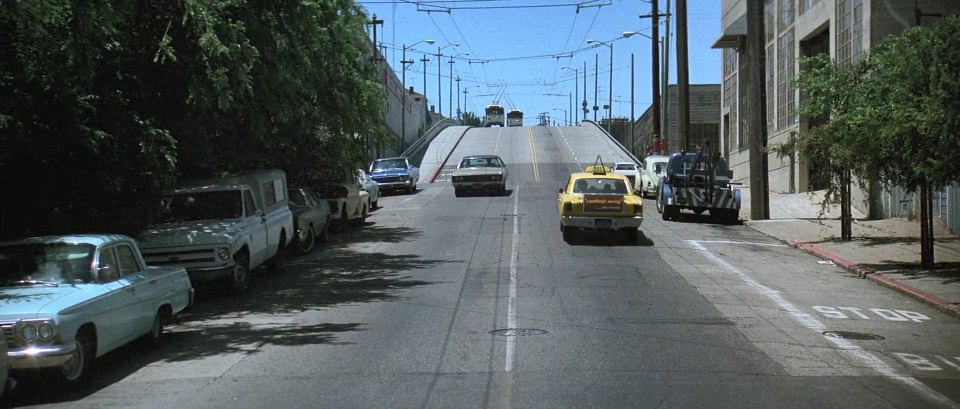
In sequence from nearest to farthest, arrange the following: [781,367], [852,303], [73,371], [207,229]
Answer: [73,371] → [781,367] → [852,303] → [207,229]

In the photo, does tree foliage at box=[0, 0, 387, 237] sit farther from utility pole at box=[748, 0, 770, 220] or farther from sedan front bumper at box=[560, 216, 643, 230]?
utility pole at box=[748, 0, 770, 220]

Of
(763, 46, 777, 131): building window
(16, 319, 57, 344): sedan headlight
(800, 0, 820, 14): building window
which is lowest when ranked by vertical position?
(16, 319, 57, 344): sedan headlight

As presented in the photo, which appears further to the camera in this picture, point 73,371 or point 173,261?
point 173,261

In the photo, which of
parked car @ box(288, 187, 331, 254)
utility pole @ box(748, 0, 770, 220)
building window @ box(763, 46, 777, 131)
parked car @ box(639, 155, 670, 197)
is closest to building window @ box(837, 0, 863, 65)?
utility pole @ box(748, 0, 770, 220)

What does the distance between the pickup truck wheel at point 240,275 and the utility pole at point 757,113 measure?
16094 mm

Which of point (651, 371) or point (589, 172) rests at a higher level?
point (589, 172)

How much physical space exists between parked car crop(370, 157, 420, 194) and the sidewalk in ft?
46.5

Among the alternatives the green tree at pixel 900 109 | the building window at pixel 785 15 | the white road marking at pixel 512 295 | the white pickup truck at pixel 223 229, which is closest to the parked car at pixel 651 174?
the building window at pixel 785 15

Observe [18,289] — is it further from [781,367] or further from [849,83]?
[849,83]

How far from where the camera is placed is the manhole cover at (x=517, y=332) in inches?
409

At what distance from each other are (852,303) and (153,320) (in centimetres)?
948

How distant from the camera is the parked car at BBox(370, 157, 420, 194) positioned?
37531mm

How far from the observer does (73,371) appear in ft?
26.5

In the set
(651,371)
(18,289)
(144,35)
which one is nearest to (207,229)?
(144,35)
